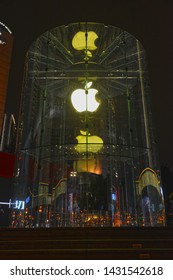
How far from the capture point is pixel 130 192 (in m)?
9.30

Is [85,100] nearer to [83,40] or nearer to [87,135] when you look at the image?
[87,135]

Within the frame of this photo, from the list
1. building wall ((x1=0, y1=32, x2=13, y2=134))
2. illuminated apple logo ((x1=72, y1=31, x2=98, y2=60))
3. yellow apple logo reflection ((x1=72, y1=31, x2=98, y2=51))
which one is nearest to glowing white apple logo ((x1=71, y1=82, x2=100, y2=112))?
illuminated apple logo ((x1=72, y1=31, x2=98, y2=60))

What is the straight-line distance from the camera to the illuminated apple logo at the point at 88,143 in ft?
30.7

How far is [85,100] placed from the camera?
393 inches

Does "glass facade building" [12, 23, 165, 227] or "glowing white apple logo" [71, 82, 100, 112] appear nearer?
→ "glass facade building" [12, 23, 165, 227]

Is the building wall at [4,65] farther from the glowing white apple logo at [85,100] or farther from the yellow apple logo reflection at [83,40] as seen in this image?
the glowing white apple logo at [85,100]

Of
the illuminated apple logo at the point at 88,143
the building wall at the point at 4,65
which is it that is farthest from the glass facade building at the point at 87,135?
the building wall at the point at 4,65

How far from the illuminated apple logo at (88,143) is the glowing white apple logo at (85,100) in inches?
37.9

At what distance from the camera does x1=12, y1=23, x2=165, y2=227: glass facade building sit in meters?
8.77

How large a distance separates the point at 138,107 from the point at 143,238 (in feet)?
21.3

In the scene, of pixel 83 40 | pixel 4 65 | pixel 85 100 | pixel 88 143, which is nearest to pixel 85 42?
pixel 83 40

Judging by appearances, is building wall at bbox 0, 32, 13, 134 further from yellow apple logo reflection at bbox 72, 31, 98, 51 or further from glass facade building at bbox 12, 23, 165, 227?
yellow apple logo reflection at bbox 72, 31, 98, 51
